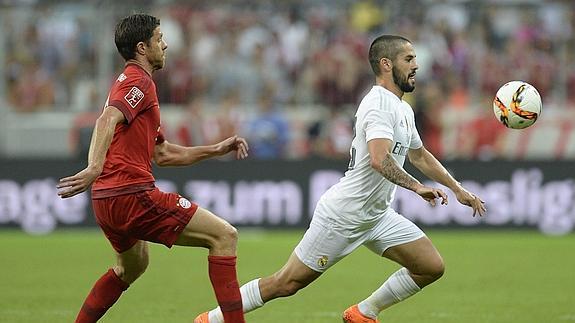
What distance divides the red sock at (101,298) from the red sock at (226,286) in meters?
0.87

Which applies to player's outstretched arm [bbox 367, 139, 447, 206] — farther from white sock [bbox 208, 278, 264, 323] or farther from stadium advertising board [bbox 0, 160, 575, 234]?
stadium advertising board [bbox 0, 160, 575, 234]

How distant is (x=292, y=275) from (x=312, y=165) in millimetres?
9509

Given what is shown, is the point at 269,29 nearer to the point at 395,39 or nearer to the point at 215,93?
the point at 215,93

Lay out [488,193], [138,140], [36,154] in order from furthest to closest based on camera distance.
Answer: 1. [36,154]
2. [488,193]
3. [138,140]

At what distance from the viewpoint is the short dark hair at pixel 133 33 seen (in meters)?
7.63

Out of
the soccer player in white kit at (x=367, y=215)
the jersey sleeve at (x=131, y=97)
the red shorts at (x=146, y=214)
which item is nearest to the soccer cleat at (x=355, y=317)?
the soccer player in white kit at (x=367, y=215)

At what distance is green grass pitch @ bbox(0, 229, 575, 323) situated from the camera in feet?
32.6

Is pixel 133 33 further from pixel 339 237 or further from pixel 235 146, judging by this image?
pixel 339 237

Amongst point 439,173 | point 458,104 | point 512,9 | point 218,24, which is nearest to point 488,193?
point 458,104

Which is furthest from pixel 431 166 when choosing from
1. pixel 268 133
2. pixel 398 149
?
pixel 268 133

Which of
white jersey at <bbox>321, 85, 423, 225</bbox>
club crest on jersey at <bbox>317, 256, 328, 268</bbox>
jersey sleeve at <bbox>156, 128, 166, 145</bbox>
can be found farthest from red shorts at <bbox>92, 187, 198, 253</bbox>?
white jersey at <bbox>321, 85, 423, 225</bbox>

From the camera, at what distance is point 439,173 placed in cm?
858

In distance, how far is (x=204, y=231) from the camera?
24.7ft

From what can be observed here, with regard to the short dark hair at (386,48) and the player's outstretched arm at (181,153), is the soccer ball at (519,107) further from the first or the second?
the player's outstretched arm at (181,153)
